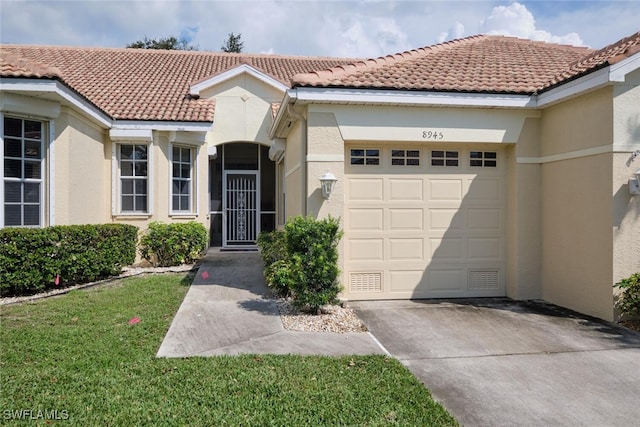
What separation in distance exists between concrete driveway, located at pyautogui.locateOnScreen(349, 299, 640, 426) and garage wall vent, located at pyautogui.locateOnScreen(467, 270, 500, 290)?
0.62 m

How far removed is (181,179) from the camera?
44.4 ft

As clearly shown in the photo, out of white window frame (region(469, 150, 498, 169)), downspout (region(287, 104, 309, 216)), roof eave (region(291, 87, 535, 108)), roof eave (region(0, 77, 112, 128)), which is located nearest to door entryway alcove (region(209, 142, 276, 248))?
roof eave (region(0, 77, 112, 128))

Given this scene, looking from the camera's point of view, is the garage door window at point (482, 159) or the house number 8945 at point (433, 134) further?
the garage door window at point (482, 159)

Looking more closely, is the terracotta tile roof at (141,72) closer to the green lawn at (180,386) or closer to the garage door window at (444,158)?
the green lawn at (180,386)

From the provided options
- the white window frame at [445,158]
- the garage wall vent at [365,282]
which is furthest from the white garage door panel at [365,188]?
the garage wall vent at [365,282]

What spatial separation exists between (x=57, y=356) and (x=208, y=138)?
10.6m

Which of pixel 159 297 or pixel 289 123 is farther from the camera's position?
pixel 289 123

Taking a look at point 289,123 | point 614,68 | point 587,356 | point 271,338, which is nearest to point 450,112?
point 614,68

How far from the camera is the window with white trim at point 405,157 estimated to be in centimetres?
848

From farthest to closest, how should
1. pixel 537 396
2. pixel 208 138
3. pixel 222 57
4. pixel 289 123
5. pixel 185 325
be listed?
pixel 222 57, pixel 208 138, pixel 289 123, pixel 185 325, pixel 537 396

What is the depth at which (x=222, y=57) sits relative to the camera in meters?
19.4

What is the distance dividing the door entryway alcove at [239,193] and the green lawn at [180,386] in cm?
1000

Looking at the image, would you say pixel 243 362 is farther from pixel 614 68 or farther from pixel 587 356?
pixel 614 68

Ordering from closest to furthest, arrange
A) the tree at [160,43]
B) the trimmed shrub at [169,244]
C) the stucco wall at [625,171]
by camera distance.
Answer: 1. the stucco wall at [625,171]
2. the trimmed shrub at [169,244]
3. the tree at [160,43]
